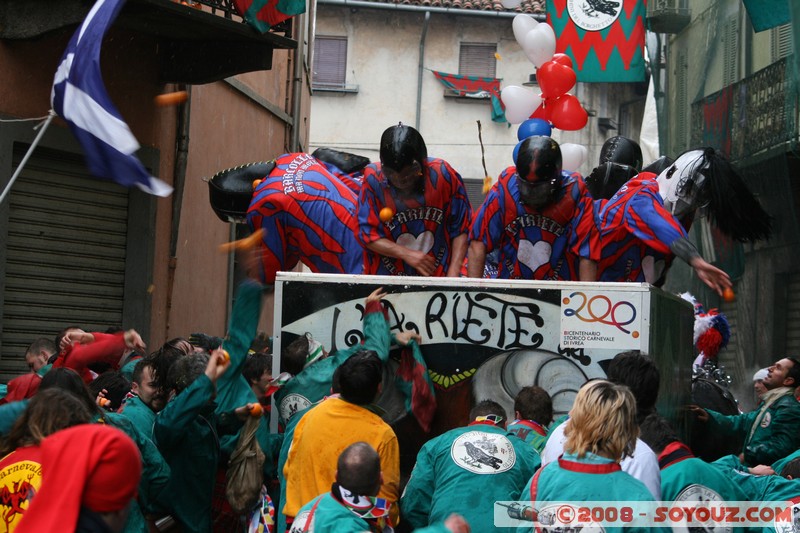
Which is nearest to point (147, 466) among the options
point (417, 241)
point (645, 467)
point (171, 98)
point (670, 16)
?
point (645, 467)

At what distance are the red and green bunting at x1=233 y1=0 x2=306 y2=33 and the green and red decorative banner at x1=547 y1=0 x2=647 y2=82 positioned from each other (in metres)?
8.76

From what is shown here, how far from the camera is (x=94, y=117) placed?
7.89 meters

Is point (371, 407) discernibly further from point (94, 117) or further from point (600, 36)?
point (600, 36)

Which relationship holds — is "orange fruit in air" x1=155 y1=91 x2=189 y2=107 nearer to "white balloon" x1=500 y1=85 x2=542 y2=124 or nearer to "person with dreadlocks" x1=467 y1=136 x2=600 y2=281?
"white balloon" x1=500 y1=85 x2=542 y2=124

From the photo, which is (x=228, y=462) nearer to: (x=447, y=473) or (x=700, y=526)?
(x=447, y=473)

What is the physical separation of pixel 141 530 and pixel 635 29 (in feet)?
53.9

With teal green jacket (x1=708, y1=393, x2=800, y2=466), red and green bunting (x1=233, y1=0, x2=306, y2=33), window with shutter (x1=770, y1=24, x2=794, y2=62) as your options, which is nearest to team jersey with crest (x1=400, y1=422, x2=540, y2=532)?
teal green jacket (x1=708, y1=393, x2=800, y2=466)

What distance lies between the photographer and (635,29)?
20.5 metres

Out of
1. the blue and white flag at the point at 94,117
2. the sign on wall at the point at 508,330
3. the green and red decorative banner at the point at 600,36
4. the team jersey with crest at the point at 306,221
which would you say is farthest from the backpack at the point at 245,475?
the green and red decorative banner at the point at 600,36

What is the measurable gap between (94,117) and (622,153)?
4.24 metres

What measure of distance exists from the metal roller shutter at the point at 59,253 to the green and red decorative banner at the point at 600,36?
33.2ft

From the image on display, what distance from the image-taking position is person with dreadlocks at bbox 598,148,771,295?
320 inches

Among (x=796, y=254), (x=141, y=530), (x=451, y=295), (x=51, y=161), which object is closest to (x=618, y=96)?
(x=796, y=254)

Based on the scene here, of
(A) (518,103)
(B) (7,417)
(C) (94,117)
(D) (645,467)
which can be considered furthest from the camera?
(A) (518,103)
